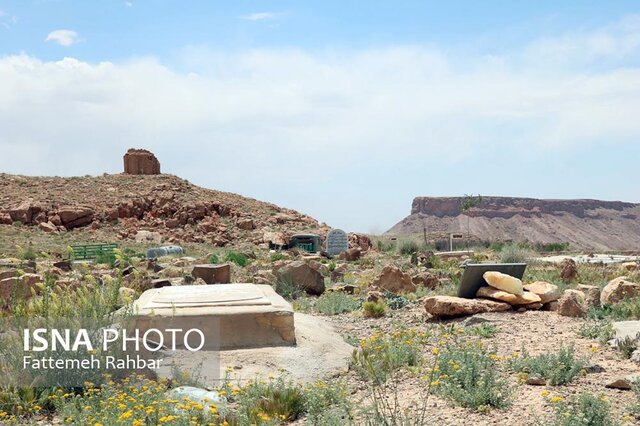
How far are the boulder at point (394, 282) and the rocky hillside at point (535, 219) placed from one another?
7998cm

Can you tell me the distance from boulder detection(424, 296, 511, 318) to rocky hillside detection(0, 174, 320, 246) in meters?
32.4

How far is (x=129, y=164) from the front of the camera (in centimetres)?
5925

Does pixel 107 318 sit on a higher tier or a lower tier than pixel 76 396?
higher

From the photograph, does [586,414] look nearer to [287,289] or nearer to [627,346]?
[627,346]

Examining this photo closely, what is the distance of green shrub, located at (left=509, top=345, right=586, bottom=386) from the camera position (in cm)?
607

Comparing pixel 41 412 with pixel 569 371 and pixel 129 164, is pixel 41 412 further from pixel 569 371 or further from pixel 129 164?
pixel 129 164

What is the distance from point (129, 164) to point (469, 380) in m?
56.4

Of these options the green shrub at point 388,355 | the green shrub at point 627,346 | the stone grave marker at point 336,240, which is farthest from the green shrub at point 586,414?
the stone grave marker at point 336,240

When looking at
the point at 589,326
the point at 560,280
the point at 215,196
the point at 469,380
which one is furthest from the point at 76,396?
the point at 215,196

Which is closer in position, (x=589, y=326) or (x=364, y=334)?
(x=589, y=326)

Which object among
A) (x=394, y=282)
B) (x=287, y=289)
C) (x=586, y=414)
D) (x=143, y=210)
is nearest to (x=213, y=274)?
(x=287, y=289)

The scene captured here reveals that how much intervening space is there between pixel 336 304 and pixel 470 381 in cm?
602

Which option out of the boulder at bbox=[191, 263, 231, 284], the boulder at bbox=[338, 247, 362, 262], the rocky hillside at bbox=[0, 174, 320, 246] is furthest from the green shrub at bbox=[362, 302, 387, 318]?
the rocky hillside at bbox=[0, 174, 320, 246]

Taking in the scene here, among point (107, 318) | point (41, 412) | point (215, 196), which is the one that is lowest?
point (41, 412)
